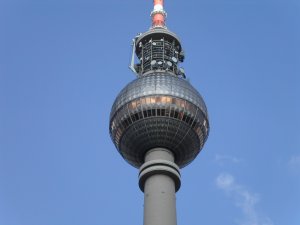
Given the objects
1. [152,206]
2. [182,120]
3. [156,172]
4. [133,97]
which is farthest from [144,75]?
[152,206]

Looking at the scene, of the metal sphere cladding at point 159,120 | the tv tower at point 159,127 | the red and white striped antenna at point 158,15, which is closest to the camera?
the tv tower at point 159,127

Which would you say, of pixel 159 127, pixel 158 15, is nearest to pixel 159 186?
pixel 159 127

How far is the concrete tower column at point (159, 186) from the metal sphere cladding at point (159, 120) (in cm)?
202

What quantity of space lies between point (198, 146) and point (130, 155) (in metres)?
9.09

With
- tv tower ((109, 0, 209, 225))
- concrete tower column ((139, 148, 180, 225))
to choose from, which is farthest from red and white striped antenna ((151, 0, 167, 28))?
concrete tower column ((139, 148, 180, 225))

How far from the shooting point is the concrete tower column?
2251 inches

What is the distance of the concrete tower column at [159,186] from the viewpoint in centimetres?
5719

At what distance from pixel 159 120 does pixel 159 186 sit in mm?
9101

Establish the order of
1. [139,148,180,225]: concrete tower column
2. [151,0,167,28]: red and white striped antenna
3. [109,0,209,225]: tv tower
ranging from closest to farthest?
1. [139,148,180,225]: concrete tower column
2. [109,0,209,225]: tv tower
3. [151,0,167,28]: red and white striped antenna

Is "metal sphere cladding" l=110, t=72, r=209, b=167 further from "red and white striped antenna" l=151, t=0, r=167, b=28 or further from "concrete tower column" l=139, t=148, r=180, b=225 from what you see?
"red and white striped antenna" l=151, t=0, r=167, b=28

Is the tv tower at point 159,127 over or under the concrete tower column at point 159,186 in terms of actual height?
over

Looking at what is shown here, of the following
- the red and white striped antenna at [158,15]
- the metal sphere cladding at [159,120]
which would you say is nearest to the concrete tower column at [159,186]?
the metal sphere cladding at [159,120]

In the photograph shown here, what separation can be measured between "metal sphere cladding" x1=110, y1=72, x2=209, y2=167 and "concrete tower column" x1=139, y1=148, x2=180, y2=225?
202cm

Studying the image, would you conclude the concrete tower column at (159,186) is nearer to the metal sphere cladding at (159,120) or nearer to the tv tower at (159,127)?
the tv tower at (159,127)
